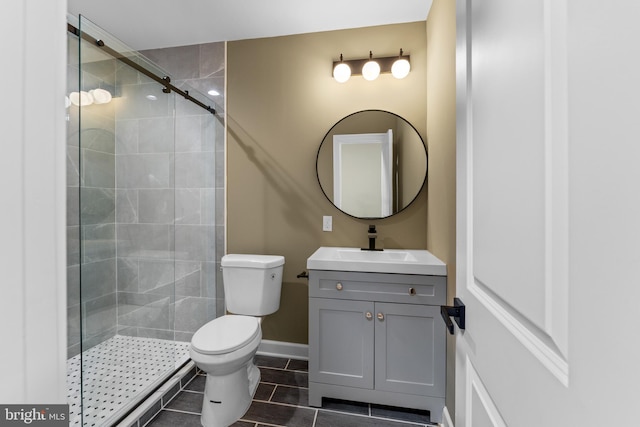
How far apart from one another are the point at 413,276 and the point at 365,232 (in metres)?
0.63

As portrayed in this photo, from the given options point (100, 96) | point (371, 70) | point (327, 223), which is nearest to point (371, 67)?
point (371, 70)

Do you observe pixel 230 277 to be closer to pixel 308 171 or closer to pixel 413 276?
pixel 308 171

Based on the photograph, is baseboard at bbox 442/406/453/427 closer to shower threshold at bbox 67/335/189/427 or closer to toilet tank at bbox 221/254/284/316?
toilet tank at bbox 221/254/284/316

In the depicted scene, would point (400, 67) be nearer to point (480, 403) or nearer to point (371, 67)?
point (371, 67)

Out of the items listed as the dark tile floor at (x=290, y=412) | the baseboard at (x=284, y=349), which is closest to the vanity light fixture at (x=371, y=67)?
the baseboard at (x=284, y=349)

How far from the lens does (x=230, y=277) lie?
1893 mm

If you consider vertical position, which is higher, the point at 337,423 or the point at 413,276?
the point at 413,276

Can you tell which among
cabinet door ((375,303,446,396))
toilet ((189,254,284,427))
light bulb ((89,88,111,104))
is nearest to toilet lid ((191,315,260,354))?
toilet ((189,254,284,427))

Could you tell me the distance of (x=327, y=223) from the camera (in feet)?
6.74

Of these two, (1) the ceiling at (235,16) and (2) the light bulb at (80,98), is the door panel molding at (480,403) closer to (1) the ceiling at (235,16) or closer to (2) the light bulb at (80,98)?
(2) the light bulb at (80,98)

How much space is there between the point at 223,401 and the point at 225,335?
0.35 meters

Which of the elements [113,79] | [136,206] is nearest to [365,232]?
[136,206]

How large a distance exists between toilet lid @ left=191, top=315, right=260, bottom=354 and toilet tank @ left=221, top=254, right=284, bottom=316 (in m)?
0.16

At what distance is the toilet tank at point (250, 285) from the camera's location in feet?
6.09
